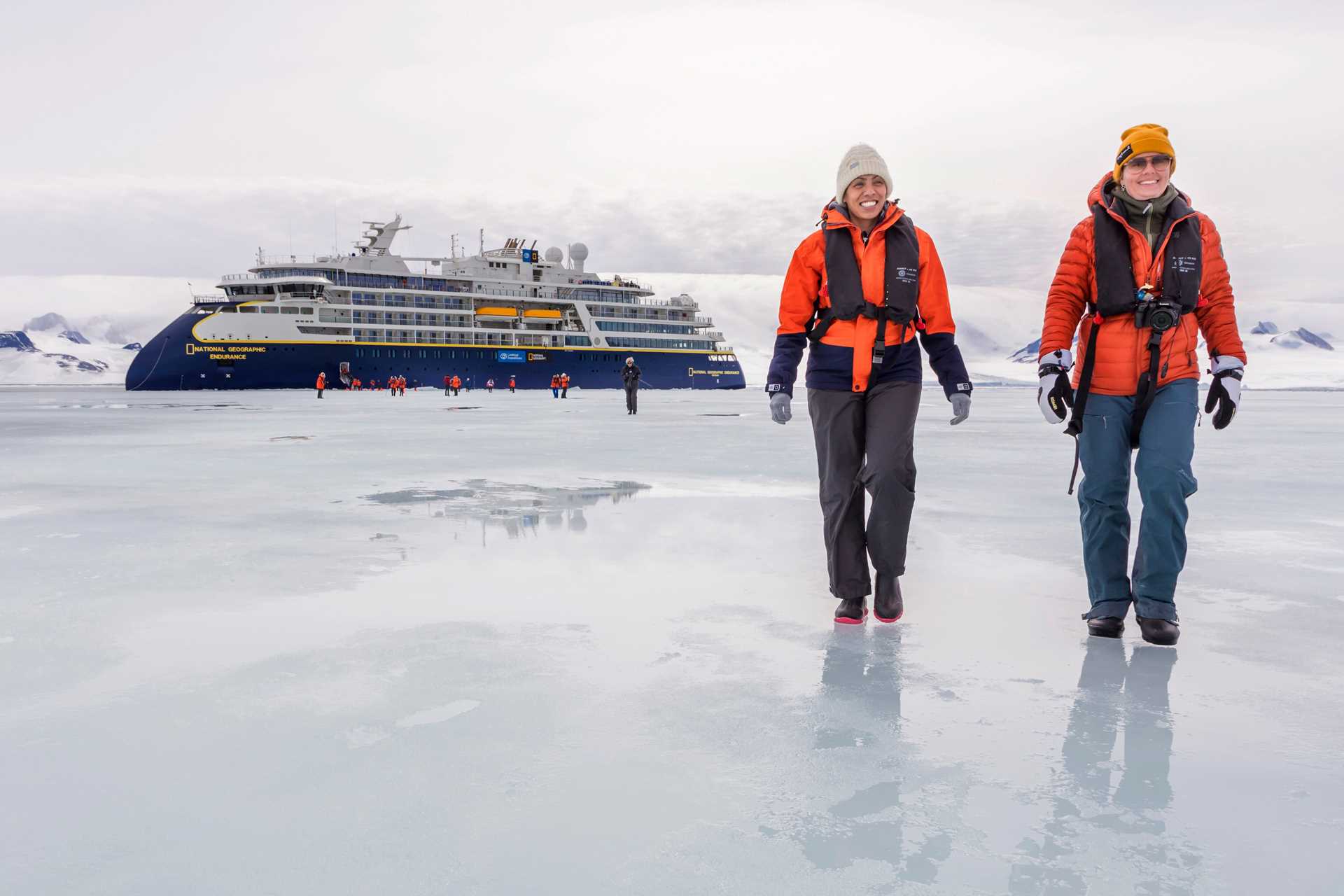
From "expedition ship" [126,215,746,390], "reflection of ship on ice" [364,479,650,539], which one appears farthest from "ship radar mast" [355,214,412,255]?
"reflection of ship on ice" [364,479,650,539]

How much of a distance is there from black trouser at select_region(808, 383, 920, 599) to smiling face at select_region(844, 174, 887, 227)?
0.61 meters

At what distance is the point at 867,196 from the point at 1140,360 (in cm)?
107

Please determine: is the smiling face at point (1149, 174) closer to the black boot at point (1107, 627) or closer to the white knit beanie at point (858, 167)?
the white knit beanie at point (858, 167)

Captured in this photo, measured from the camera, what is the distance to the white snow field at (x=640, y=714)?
1.66 meters

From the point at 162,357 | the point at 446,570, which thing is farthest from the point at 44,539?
the point at 162,357

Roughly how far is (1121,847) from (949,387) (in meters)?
2.31

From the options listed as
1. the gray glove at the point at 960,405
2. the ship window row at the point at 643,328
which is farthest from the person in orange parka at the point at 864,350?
the ship window row at the point at 643,328

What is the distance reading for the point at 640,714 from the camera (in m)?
2.38

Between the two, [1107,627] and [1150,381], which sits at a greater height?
[1150,381]

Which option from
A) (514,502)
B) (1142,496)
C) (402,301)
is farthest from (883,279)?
(402,301)

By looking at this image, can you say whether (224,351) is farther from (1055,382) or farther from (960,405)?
(1055,382)

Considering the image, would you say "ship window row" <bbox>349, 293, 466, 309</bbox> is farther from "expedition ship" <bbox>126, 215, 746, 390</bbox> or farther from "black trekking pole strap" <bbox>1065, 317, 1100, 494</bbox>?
"black trekking pole strap" <bbox>1065, 317, 1100, 494</bbox>

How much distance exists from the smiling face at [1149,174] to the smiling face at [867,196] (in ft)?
2.65

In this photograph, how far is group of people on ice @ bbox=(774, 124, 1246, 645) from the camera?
3230mm
